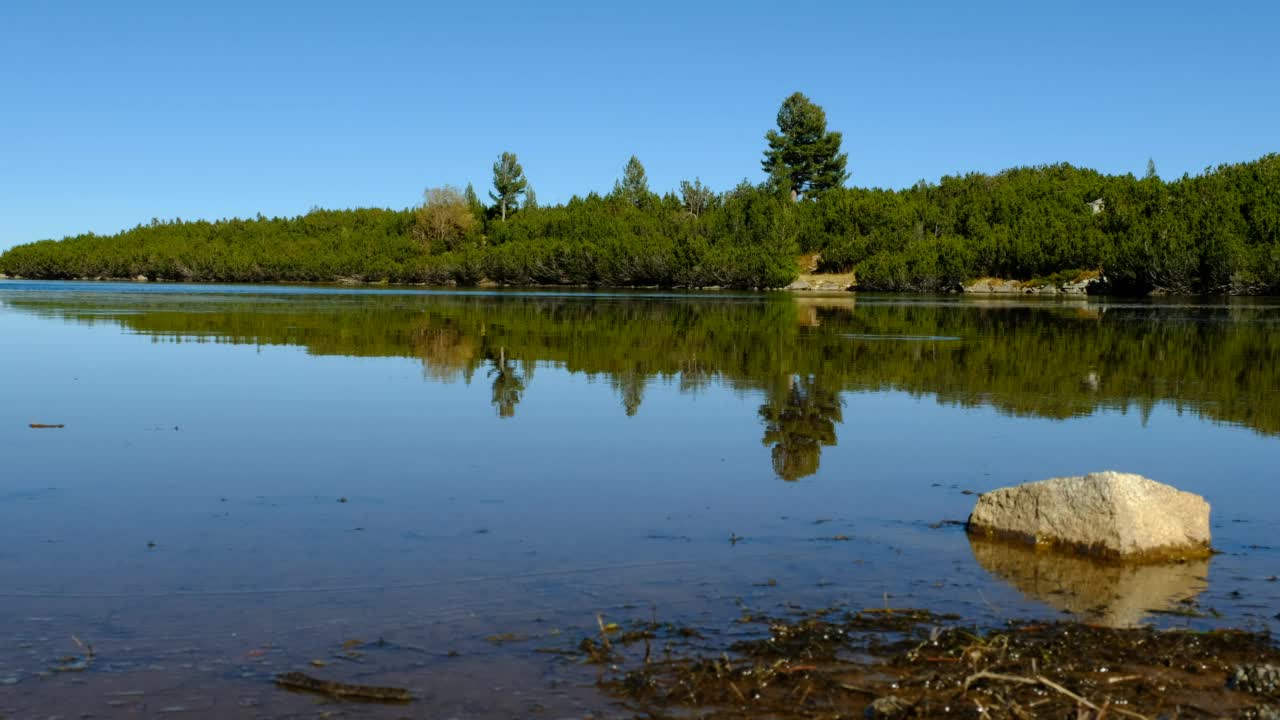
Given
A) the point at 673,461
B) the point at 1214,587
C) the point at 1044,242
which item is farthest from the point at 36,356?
the point at 1044,242

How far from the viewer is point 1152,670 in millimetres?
4855

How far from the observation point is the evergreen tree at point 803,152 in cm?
14025

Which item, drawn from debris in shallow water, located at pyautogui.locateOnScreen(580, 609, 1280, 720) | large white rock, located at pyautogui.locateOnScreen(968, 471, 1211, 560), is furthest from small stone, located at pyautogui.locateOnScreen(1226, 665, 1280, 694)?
large white rock, located at pyautogui.locateOnScreen(968, 471, 1211, 560)

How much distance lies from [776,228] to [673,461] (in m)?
106

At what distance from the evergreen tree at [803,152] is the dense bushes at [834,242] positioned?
17.2 ft

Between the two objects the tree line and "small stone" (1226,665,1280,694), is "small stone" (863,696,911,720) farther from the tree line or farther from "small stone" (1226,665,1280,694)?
the tree line

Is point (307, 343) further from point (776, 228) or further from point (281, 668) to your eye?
point (776, 228)

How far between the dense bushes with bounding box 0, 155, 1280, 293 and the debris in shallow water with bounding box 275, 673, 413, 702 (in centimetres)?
8217

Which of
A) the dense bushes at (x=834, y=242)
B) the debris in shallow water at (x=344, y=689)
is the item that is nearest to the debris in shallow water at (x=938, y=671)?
the debris in shallow water at (x=344, y=689)

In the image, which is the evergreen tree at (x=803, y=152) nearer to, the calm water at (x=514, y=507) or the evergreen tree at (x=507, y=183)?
the evergreen tree at (x=507, y=183)

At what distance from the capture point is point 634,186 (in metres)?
166

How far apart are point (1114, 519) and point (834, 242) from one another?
11659cm

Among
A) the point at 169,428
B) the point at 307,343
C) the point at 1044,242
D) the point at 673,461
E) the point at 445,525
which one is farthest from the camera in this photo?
the point at 1044,242

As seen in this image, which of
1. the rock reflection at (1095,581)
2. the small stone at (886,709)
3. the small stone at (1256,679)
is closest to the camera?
the small stone at (886,709)
